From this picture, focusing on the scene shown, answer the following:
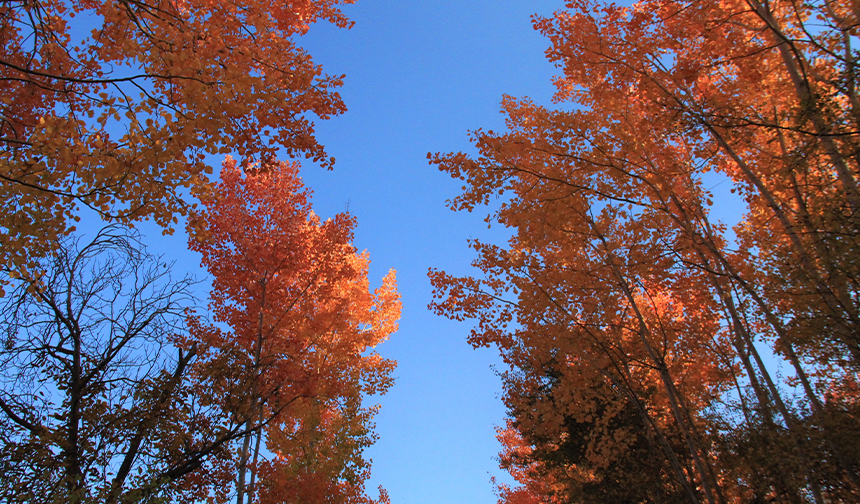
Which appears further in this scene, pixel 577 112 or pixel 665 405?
pixel 665 405

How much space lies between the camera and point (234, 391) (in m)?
5.09

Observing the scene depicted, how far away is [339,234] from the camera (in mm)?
7469

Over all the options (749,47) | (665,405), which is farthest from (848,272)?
(665,405)

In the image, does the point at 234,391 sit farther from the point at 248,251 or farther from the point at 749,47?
the point at 749,47

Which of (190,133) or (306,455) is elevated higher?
(190,133)

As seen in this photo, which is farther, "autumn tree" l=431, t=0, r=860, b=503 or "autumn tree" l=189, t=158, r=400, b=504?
"autumn tree" l=189, t=158, r=400, b=504

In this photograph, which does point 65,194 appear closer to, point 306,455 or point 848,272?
point 848,272

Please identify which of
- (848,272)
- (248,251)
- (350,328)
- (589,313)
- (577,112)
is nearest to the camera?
(848,272)

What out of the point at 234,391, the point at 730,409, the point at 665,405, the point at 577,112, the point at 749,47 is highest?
the point at 749,47

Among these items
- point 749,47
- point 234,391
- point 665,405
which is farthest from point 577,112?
point 665,405

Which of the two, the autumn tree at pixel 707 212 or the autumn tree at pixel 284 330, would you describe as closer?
the autumn tree at pixel 707 212

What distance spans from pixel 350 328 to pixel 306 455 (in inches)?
A: 103

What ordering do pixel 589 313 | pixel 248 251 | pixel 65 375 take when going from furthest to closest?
pixel 248 251 → pixel 589 313 → pixel 65 375

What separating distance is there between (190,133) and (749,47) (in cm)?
609
